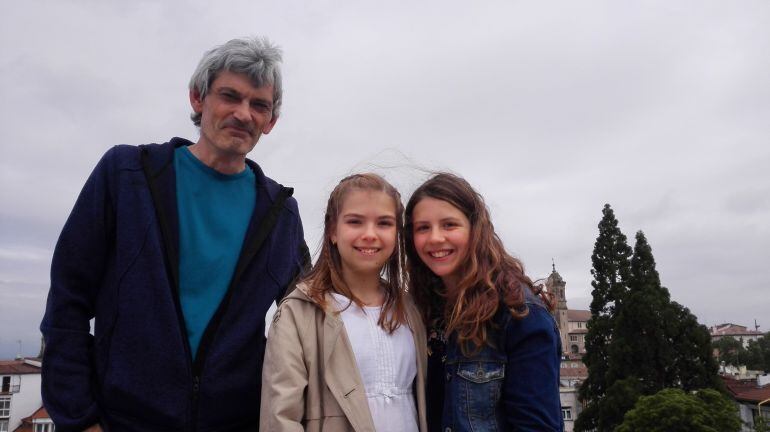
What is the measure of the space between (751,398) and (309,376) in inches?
Answer: 1643

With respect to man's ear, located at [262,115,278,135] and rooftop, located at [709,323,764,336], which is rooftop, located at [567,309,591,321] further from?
man's ear, located at [262,115,278,135]

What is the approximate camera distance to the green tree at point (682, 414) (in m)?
21.2

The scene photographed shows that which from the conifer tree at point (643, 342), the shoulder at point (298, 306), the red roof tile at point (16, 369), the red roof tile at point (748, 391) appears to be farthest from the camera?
the red roof tile at point (748, 391)

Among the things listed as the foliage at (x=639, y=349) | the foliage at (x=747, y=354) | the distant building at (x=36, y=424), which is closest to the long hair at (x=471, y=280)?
the foliage at (x=639, y=349)

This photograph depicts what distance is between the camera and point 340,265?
3135 millimetres

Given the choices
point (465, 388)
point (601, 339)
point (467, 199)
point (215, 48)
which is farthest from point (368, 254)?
point (601, 339)

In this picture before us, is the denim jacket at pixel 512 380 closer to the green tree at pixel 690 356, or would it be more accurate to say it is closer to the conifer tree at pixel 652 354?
the conifer tree at pixel 652 354

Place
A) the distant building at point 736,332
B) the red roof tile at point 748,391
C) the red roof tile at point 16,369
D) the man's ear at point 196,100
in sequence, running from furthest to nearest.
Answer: the distant building at point 736,332, the red roof tile at point 748,391, the red roof tile at point 16,369, the man's ear at point 196,100

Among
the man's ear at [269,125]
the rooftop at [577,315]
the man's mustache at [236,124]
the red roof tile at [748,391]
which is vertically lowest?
the red roof tile at [748,391]

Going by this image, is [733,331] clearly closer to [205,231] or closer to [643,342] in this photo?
[643,342]

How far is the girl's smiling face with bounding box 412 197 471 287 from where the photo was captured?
2977 millimetres

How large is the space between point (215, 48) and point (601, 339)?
28.8m

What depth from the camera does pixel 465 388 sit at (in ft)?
8.98

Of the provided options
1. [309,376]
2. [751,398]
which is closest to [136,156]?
[309,376]
